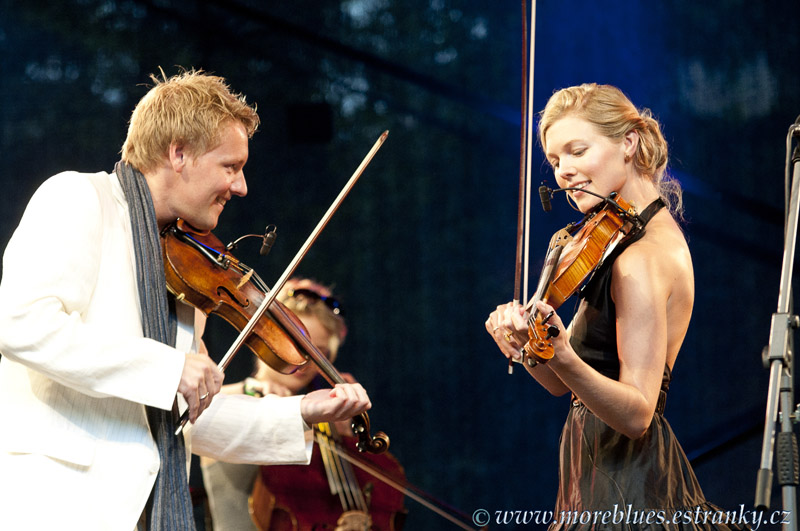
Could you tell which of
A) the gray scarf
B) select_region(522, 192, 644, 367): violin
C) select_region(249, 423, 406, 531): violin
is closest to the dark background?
select_region(249, 423, 406, 531): violin

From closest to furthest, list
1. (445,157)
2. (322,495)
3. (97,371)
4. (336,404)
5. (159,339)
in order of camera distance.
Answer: (97,371), (159,339), (336,404), (322,495), (445,157)

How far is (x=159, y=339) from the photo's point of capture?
1721 mm

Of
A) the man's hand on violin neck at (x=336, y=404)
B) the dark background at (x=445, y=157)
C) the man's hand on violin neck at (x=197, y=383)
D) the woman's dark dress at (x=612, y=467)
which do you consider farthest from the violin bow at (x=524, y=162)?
the dark background at (x=445, y=157)

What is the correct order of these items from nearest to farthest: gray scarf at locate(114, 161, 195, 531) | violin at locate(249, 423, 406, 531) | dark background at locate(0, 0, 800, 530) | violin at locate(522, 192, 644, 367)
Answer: gray scarf at locate(114, 161, 195, 531) → violin at locate(522, 192, 644, 367) → violin at locate(249, 423, 406, 531) → dark background at locate(0, 0, 800, 530)

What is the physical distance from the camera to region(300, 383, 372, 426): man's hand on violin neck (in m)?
1.85

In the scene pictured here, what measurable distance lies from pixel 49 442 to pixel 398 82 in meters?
2.60

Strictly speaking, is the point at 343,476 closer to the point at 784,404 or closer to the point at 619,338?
the point at 619,338

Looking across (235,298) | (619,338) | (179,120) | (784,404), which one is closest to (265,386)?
(235,298)

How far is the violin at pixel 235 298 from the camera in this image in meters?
1.89

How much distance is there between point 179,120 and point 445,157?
2009 millimetres

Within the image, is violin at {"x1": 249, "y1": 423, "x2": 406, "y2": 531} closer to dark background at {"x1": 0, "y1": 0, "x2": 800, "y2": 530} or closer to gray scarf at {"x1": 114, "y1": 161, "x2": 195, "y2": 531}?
dark background at {"x1": 0, "y1": 0, "x2": 800, "y2": 530}

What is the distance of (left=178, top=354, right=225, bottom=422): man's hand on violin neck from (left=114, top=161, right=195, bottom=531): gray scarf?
11cm

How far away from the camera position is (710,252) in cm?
351

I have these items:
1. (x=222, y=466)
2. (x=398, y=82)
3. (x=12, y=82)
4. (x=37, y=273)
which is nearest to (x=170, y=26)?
(x=12, y=82)
